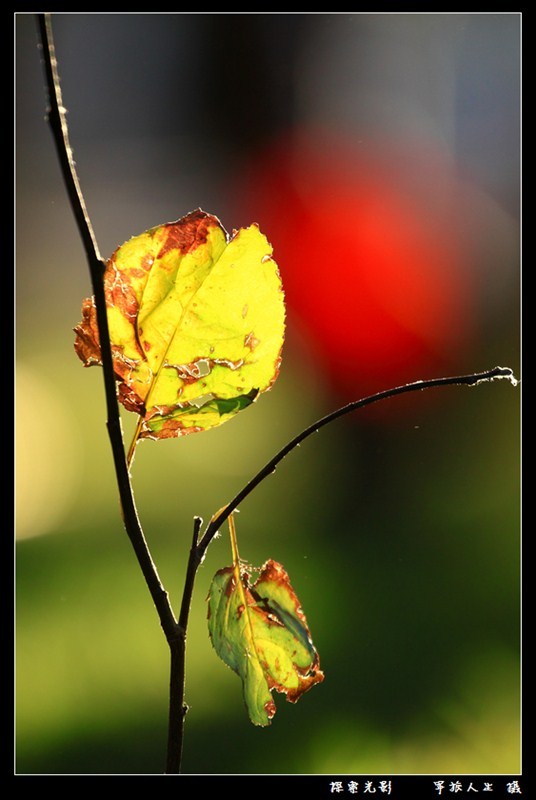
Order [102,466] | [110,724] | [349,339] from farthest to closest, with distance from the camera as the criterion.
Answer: [349,339]
[102,466]
[110,724]

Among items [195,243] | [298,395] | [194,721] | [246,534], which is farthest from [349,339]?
[195,243]

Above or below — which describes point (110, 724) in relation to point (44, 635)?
below

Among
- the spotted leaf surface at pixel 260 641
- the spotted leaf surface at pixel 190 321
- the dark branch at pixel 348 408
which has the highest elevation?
the spotted leaf surface at pixel 190 321

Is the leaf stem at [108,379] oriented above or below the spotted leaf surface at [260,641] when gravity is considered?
above

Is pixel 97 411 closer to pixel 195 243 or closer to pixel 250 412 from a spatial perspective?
pixel 250 412

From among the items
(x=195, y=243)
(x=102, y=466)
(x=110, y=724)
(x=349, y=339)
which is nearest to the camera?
(x=195, y=243)
